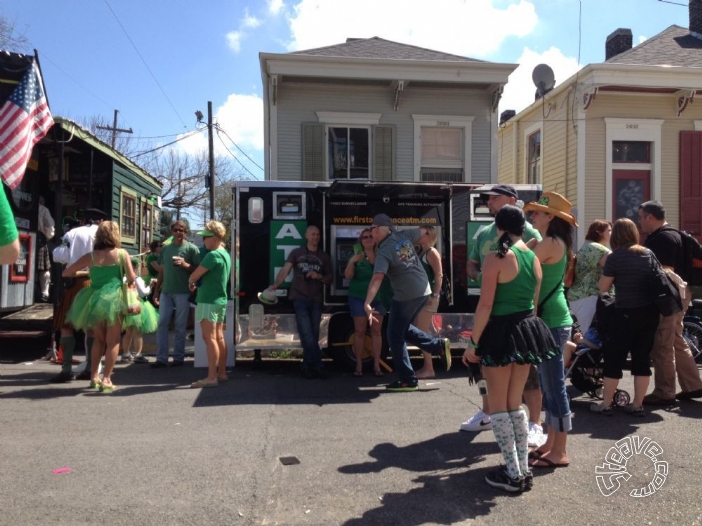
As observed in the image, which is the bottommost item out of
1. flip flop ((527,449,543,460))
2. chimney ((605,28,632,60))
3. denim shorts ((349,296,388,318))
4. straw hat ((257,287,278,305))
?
flip flop ((527,449,543,460))

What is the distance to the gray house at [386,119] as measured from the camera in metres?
12.3

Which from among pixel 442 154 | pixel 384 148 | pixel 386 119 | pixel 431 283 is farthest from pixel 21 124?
pixel 442 154

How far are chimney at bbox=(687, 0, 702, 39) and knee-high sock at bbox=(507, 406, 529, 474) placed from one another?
1633cm

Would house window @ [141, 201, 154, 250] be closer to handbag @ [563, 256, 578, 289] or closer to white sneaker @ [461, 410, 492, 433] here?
handbag @ [563, 256, 578, 289]

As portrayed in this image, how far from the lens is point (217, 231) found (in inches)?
287

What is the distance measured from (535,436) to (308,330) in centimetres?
343

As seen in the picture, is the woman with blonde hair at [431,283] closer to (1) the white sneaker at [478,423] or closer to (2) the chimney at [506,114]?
(1) the white sneaker at [478,423]

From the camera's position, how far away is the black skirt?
378cm

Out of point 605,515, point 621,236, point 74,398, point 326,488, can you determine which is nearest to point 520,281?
point 605,515

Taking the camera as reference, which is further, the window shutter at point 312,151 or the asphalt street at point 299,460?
the window shutter at point 312,151

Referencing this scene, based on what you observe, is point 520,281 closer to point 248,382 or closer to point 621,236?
point 621,236

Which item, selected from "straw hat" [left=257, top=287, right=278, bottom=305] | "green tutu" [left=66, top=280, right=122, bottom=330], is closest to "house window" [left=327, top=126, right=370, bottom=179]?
"straw hat" [left=257, top=287, right=278, bottom=305]

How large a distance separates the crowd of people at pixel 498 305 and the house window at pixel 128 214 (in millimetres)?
4487

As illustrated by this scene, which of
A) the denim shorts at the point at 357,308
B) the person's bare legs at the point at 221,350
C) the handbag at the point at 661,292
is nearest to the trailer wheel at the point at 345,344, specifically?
the denim shorts at the point at 357,308
